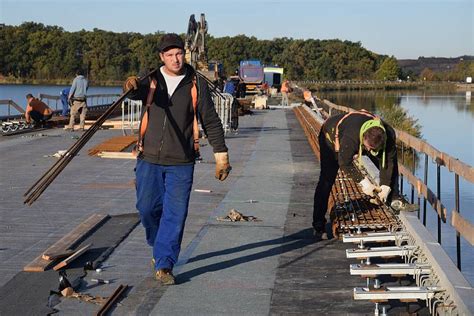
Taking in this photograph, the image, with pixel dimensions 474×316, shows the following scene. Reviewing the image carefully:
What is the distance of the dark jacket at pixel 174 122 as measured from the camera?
7344 mm

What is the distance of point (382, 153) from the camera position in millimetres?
8523

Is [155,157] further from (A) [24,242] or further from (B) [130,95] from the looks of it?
(A) [24,242]

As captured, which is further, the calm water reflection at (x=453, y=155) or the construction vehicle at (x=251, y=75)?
the construction vehicle at (x=251, y=75)

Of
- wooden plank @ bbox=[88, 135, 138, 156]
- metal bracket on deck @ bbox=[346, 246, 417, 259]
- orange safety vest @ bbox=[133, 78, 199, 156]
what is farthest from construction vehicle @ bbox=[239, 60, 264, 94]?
orange safety vest @ bbox=[133, 78, 199, 156]

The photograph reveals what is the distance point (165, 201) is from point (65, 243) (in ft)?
4.83


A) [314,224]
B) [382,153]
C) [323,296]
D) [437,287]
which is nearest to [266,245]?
[314,224]

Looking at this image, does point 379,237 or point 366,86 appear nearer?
point 379,237

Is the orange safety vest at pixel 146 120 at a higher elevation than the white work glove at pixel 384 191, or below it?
higher

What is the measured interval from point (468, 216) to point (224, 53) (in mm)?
141751

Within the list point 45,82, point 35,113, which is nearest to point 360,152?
point 35,113

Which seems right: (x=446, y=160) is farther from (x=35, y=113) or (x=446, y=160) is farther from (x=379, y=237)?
(x=35, y=113)

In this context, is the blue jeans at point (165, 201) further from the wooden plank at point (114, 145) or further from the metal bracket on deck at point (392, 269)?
the wooden plank at point (114, 145)

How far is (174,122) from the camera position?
7355mm

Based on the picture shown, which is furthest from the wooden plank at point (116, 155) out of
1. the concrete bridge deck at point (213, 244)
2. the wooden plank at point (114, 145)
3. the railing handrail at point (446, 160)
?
the railing handrail at point (446, 160)
